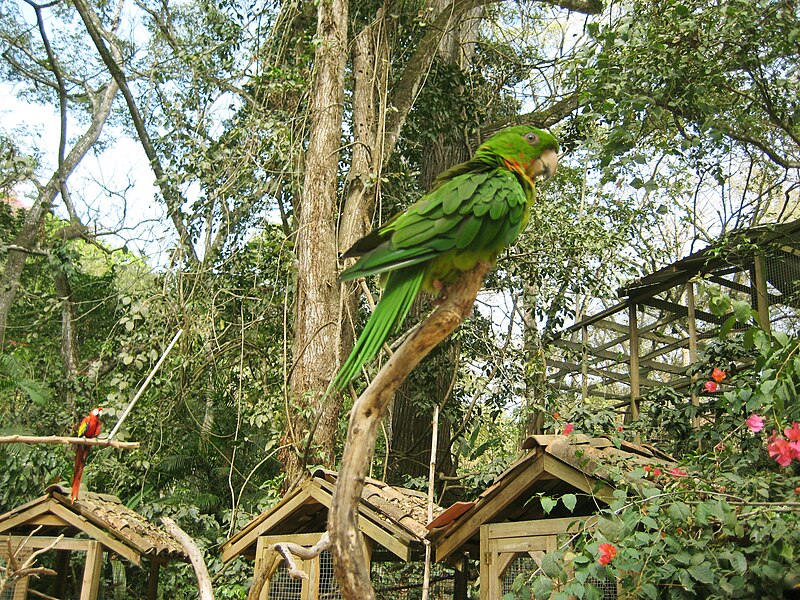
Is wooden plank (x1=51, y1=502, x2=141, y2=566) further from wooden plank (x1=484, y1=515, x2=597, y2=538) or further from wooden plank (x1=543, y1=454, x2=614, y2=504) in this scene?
wooden plank (x1=543, y1=454, x2=614, y2=504)

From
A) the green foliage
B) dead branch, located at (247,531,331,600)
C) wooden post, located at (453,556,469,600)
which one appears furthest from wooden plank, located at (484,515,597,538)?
dead branch, located at (247,531,331,600)

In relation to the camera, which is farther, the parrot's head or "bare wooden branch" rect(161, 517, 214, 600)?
the parrot's head

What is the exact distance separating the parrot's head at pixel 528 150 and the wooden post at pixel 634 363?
578 centimetres

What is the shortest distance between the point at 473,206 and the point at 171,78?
5670 millimetres

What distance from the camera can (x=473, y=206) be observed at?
211 centimetres

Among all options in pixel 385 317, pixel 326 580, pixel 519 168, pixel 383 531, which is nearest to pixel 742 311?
pixel 519 168

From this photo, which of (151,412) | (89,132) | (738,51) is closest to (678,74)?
(738,51)

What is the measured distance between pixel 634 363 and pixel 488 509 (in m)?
4.88

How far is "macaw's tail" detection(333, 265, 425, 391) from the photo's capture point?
1.87 meters

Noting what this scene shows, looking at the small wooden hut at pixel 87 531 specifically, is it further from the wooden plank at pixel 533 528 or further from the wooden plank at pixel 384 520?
the wooden plank at pixel 533 528

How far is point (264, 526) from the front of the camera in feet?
13.4

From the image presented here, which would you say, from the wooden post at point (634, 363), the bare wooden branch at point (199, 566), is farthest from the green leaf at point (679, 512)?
the wooden post at point (634, 363)

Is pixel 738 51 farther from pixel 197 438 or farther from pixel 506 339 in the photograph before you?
pixel 197 438

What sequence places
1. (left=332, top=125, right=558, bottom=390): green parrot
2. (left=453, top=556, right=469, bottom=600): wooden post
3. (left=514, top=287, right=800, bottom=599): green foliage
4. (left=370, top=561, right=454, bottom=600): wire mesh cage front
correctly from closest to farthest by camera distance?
1. (left=332, top=125, right=558, bottom=390): green parrot
2. (left=514, top=287, right=800, bottom=599): green foliage
3. (left=453, top=556, right=469, bottom=600): wooden post
4. (left=370, top=561, right=454, bottom=600): wire mesh cage front
